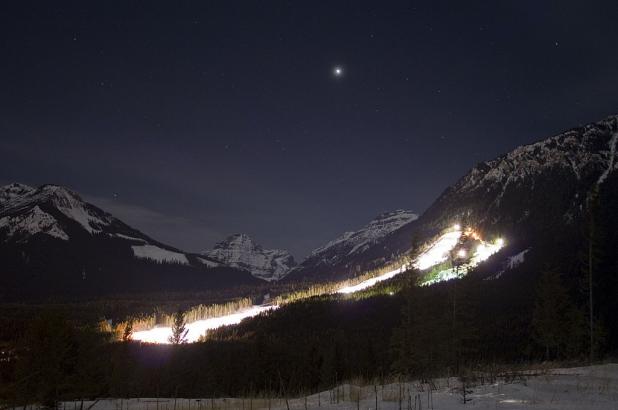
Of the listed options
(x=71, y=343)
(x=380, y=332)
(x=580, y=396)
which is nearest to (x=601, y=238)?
(x=580, y=396)

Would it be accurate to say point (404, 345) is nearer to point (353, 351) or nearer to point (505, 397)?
point (505, 397)

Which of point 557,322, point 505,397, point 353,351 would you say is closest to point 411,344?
point 557,322

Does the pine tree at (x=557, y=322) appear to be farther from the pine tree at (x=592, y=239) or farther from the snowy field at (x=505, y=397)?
the snowy field at (x=505, y=397)

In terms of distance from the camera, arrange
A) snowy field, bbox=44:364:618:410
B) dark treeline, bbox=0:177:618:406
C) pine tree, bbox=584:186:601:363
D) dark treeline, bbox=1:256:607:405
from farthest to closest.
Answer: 1. pine tree, bbox=584:186:601:363
2. dark treeline, bbox=0:177:618:406
3. dark treeline, bbox=1:256:607:405
4. snowy field, bbox=44:364:618:410

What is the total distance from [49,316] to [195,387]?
92.0 metres

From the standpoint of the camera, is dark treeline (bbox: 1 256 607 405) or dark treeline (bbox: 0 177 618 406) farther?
dark treeline (bbox: 0 177 618 406)

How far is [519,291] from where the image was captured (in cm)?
16462

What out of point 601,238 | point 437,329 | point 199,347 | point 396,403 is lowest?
point 199,347

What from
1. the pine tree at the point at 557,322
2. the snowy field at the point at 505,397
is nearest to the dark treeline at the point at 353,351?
the pine tree at the point at 557,322

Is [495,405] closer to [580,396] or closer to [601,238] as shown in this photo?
[580,396]

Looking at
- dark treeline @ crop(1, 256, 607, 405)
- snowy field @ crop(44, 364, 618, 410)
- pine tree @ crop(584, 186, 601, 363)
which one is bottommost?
dark treeline @ crop(1, 256, 607, 405)

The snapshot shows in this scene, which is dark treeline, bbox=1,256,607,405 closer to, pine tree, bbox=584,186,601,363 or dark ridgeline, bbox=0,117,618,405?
dark ridgeline, bbox=0,117,618,405

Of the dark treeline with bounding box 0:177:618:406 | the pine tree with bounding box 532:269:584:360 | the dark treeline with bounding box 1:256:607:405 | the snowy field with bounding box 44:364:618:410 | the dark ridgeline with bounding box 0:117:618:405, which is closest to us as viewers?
the snowy field with bounding box 44:364:618:410

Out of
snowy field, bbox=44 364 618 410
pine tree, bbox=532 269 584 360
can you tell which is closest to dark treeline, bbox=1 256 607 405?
pine tree, bbox=532 269 584 360
